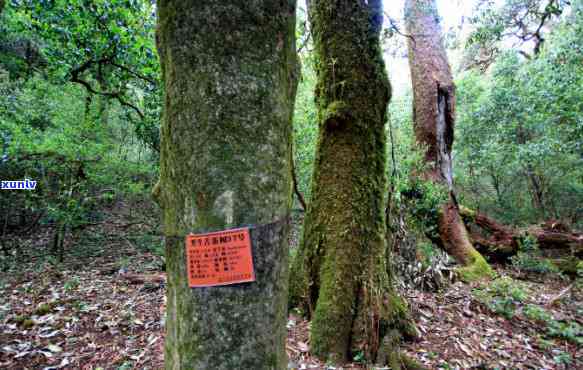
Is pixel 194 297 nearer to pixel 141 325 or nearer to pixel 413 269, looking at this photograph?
pixel 141 325

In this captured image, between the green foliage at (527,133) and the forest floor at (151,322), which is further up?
the green foliage at (527,133)

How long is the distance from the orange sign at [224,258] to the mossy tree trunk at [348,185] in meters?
1.93

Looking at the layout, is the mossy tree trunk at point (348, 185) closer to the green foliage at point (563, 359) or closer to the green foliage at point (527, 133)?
the green foliage at point (563, 359)

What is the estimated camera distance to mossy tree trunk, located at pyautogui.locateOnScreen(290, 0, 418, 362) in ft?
9.60

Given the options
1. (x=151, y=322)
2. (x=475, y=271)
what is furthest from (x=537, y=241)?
(x=151, y=322)

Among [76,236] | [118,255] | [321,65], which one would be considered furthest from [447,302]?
[76,236]

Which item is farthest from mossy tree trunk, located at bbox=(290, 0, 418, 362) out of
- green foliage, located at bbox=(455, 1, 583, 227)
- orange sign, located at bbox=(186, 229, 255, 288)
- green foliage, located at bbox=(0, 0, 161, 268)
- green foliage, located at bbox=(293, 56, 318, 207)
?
green foliage, located at bbox=(455, 1, 583, 227)

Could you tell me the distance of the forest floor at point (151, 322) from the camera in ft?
9.41

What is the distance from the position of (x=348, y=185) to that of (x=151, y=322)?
8.19 ft

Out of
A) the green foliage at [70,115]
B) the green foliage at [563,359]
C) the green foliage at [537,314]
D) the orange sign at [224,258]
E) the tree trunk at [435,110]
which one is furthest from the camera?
the tree trunk at [435,110]

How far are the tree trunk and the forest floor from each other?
1468 mm

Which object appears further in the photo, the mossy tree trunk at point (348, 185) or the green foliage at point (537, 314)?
the green foliage at point (537, 314)

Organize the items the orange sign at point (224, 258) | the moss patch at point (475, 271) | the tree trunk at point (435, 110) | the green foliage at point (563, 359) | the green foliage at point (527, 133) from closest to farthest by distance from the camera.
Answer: the orange sign at point (224, 258) < the green foliage at point (563, 359) < the moss patch at point (475, 271) < the tree trunk at point (435, 110) < the green foliage at point (527, 133)

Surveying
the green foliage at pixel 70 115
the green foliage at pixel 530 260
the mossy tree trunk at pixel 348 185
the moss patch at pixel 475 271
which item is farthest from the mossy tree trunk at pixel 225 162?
the green foliage at pixel 530 260
